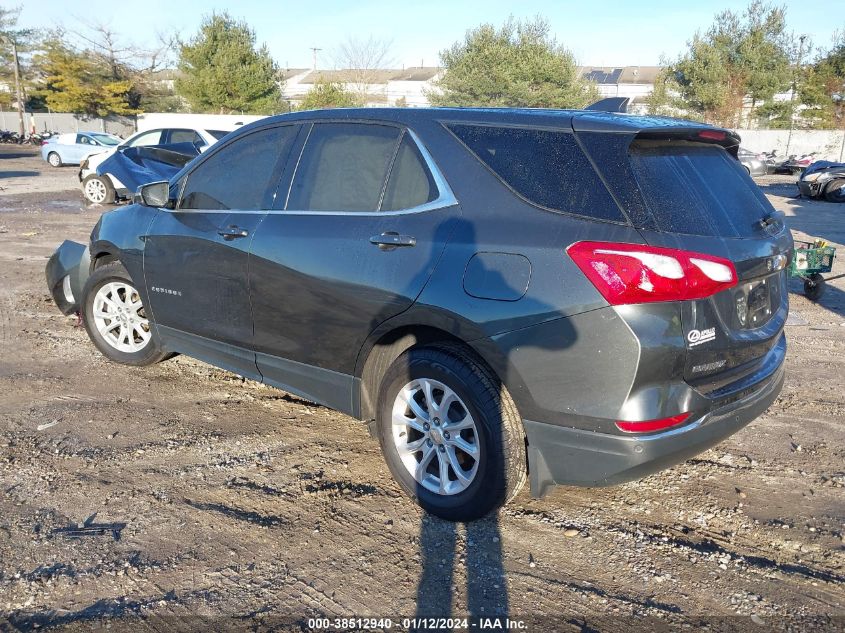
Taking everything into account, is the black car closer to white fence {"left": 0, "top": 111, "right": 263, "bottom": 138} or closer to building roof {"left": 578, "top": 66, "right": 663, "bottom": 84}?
white fence {"left": 0, "top": 111, "right": 263, "bottom": 138}

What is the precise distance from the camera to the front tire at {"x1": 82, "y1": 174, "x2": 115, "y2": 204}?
1597 centimetres

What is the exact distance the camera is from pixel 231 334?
4.14 m

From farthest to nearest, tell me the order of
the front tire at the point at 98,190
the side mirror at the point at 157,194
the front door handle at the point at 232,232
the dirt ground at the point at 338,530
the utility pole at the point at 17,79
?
the utility pole at the point at 17,79 → the front tire at the point at 98,190 → the side mirror at the point at 157,194 → the front door handle at the point at 232,232 → the dirt ground at the point at 338,530

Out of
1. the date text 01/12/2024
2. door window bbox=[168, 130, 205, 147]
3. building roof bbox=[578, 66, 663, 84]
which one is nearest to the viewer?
the date text 01/12/2024

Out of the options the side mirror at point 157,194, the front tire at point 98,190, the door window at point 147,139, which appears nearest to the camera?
the side mirror at point 157,194

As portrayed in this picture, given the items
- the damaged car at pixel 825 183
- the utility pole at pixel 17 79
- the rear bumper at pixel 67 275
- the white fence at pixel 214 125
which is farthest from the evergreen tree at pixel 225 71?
the rear bumper at pixel 67 275

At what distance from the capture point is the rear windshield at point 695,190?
2844 millimetres

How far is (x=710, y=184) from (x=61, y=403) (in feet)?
13.0

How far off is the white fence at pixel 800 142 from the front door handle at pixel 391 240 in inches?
Result: 1698

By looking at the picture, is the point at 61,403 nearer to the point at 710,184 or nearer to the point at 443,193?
the point at 443,193

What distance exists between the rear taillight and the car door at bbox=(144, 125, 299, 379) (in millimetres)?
1988

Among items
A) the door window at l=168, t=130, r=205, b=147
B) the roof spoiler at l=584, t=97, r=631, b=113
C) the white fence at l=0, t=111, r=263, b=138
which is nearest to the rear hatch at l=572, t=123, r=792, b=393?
the roof spoiler at l=584, t=97, r=631, b=113

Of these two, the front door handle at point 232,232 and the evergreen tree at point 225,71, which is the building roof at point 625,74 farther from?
the front door handle at point 232,232

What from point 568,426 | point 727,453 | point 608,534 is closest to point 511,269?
point 568,426
